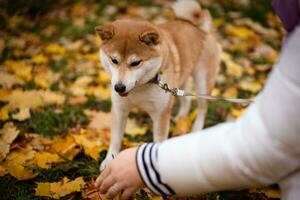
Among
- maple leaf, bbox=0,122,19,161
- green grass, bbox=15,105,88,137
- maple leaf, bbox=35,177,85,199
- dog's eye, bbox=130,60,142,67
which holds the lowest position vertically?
green grass, bbox=15,105,88,137

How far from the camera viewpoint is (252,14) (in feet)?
14.0

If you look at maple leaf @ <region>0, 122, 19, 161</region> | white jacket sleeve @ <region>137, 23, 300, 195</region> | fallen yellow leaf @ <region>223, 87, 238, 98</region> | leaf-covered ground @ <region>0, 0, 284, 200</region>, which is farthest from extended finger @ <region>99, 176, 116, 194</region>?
fallen yellow leaf @ <region>223, 87, 238, 98</region>

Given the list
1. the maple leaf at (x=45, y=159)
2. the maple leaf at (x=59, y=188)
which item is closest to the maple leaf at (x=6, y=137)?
the maple leaf at (x=45, y=159)

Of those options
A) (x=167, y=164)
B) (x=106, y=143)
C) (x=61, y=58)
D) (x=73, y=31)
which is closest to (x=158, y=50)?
(x=106, y=143)

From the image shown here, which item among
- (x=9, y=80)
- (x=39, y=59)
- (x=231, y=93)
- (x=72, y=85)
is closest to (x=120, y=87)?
(x=72, y=85)

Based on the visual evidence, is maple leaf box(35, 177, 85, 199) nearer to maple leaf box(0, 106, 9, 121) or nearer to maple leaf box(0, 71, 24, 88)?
maple leaf box(0, 106, 9, 121)

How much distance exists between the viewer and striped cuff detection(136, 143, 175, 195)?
1047mm

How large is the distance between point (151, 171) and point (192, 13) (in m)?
1.76

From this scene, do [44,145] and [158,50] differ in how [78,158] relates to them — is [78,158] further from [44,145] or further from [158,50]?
[158,50]

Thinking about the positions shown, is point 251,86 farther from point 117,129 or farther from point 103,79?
point 117,129

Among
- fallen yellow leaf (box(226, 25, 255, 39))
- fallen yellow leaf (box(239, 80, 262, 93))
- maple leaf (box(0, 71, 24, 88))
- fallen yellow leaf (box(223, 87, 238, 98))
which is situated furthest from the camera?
fallen yellow leaf (box(226, 25, 255, 39))

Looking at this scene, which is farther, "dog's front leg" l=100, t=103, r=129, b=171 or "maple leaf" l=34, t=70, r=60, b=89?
"maple leaf" l=34, t=70, r=60, b=89

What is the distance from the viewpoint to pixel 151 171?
3.45ft

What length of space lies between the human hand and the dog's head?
875mm
